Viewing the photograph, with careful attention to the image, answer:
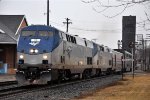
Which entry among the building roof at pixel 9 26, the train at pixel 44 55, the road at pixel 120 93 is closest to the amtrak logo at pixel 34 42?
the train at pixel 44 55

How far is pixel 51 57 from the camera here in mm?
27422

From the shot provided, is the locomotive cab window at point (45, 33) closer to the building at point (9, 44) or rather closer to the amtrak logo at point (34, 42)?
the amtrak logo at point (34, 42)

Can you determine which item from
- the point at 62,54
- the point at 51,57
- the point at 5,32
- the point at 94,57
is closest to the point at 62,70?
the point at 62,54

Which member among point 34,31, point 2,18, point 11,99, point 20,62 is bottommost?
point 11,99

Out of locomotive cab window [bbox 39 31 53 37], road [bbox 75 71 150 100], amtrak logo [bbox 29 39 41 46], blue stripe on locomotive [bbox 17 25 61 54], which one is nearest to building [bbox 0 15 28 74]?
blue stripe on locomotive [bbox 17 25 61 54]

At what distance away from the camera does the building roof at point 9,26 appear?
51.8m

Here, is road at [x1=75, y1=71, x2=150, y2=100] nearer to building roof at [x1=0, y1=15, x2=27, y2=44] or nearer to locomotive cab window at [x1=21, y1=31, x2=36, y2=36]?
locomotive cab window at [x1=21, y1=31, x2=36, y2=36]

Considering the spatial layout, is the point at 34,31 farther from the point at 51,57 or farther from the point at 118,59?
the point at 118,59

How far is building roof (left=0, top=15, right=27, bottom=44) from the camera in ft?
170

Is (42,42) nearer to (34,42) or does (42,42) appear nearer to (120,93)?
(34,42)

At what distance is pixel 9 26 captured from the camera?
206 feet

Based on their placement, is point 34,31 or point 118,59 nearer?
point 34,31

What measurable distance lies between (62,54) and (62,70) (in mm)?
1205

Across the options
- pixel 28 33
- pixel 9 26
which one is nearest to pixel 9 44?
pixel 9 26
